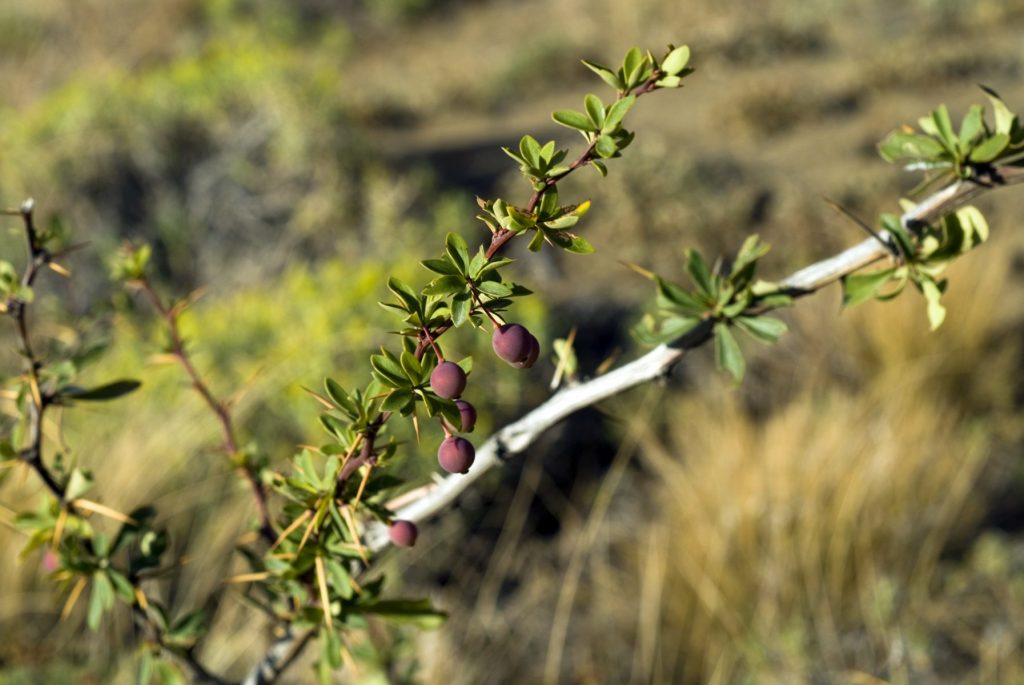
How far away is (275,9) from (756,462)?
7616 millimetres

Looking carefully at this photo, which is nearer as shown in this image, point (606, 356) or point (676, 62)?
point (676, 62)

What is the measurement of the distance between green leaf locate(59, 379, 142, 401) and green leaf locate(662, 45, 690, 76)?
0.77 metres

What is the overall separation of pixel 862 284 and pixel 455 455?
428 millimetres

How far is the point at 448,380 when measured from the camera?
30.4 inches

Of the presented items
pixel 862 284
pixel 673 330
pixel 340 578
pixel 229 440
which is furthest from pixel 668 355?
pixel 229 440

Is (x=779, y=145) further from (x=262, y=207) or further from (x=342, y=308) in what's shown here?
(x=342, y=308)

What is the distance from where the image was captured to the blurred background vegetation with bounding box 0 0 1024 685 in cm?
282

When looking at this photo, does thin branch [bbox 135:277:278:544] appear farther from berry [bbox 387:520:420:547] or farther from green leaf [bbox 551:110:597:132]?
green leaf [bbox 551:110:597:132]

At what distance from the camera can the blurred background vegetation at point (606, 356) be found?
2.82 meters

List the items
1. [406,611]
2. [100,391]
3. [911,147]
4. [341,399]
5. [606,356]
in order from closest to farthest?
1. [341,399]
2. [911,147]
3. [406,611]
4. [100,391]
5. [606,356]

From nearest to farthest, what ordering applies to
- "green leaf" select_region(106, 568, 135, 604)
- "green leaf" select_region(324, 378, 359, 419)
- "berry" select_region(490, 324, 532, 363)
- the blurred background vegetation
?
"berry" select_region(490, 324, 532, 363) < "green leaf" select_region(324, 378, 359, 419) < "green leaf" select_region(106, 568, 135, 604) < the blurred background vegetation

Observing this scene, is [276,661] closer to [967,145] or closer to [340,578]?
[340,578]

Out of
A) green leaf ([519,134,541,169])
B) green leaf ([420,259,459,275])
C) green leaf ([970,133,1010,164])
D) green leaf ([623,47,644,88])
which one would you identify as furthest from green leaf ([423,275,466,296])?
green leaf ([970,133,1010,164])

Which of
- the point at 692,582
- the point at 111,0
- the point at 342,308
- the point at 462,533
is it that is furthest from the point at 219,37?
the point at 692,582
